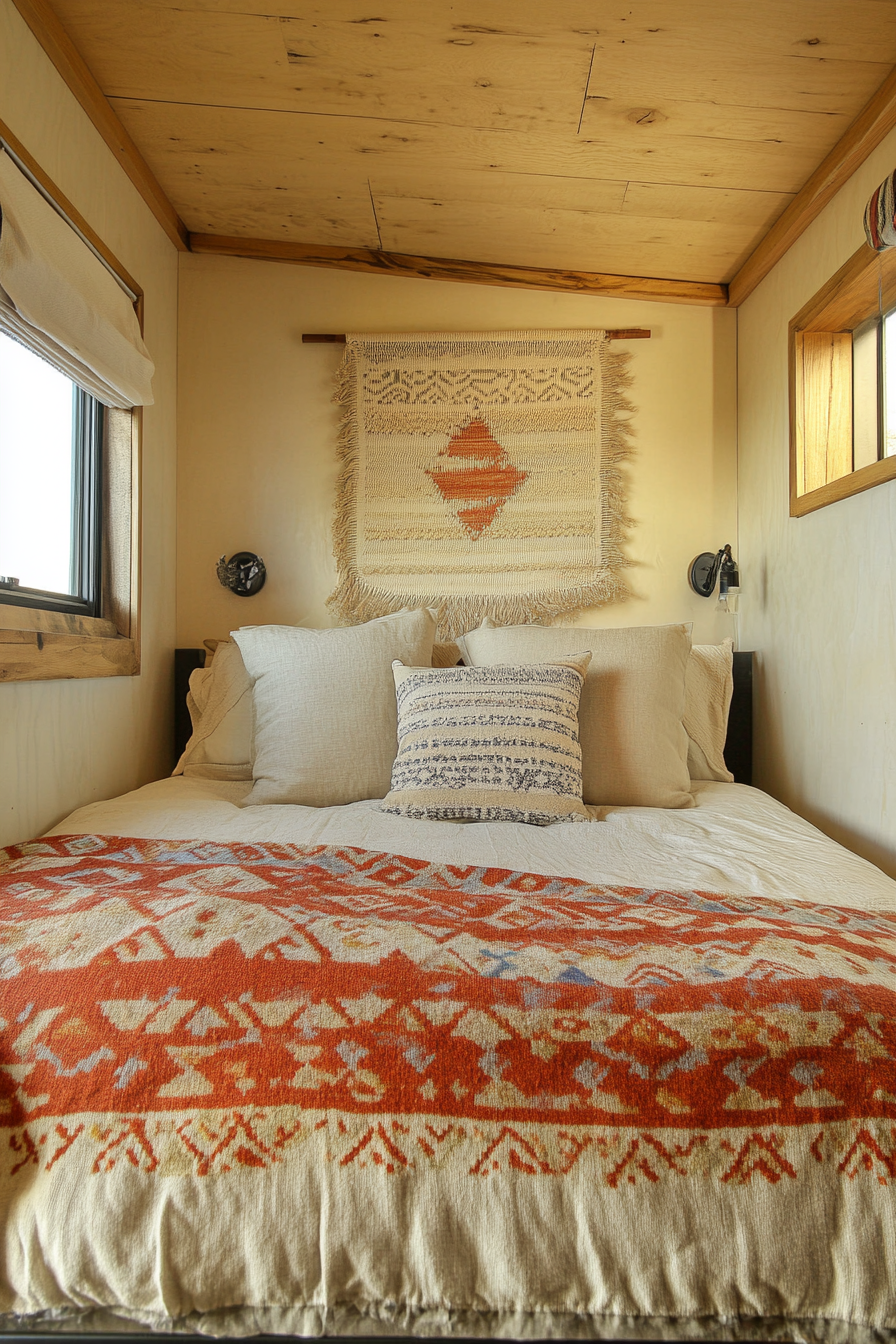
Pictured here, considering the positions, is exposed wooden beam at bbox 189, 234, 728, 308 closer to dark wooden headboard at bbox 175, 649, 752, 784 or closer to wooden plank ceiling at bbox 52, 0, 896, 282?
wooden plank ceiling at bbox 52, 0, 896, 282

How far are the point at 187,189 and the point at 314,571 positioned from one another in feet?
3.79

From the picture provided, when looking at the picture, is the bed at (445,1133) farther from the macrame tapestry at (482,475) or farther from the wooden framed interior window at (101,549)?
the macrame tapestry at (482,475)

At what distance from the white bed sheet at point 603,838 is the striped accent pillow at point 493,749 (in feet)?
0.18

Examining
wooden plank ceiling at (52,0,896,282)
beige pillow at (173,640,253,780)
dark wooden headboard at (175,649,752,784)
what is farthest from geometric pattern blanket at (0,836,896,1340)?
wooden plank ceiling at (52,0,896,282)

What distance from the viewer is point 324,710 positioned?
1.86 m

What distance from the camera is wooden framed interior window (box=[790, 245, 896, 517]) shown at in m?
1.77

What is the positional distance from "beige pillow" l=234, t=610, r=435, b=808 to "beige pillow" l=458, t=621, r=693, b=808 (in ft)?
1.05

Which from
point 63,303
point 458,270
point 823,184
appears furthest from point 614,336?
point 63,303

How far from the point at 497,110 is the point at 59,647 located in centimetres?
157

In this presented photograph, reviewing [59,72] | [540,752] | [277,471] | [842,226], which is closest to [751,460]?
[842,226]

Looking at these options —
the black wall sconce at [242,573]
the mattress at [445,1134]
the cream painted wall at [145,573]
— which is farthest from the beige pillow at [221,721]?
the mattress at [445,1134]

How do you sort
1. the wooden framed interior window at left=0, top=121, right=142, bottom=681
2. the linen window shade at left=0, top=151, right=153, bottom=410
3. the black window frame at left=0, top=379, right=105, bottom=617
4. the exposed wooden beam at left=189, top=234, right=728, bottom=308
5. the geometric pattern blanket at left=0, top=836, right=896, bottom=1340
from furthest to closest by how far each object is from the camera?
1. the exposed wooden beam at left=189, top=234, right=728, bottom=308
2. the black window frame at left=0, top=379, right=105, bottom=617
3. the wooden framed interior window at left=0, top=121, right=142, bottom=681
4. the linen window shade at left=0, top=151, right=153, bottom=410
5. the geometric pattern blanket at left=0, top=836, right=896, bottom=1340

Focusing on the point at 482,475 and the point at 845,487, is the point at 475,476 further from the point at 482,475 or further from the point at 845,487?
the point at 845,487

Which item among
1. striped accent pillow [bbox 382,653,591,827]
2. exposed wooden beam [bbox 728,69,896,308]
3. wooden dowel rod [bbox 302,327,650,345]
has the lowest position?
striped accent pillow [bbox 382,653,591,827]
